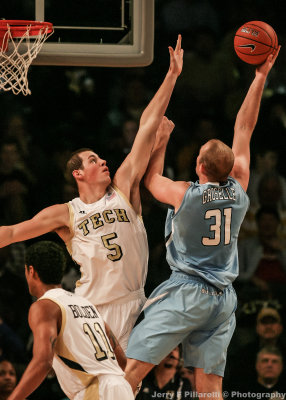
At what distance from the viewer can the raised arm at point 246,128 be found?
5.36 m

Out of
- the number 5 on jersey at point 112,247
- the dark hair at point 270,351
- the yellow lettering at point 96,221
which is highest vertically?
the yellow lettering at point 96,221

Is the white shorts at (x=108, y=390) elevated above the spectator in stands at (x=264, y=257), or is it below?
above

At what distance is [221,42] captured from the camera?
25.9ft

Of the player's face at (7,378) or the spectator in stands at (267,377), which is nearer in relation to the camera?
the player's face at (7,378)

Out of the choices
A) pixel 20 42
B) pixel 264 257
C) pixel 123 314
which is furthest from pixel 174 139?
pixel 123 314

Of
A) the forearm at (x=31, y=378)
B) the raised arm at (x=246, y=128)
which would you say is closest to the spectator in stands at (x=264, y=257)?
the raised arm at (x=246, y=128)

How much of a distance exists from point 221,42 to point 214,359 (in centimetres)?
405

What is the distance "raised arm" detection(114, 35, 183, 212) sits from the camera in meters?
5.48

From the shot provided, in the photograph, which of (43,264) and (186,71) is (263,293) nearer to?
(186,71)

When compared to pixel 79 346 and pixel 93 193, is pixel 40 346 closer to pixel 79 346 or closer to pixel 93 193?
pixel 79 346

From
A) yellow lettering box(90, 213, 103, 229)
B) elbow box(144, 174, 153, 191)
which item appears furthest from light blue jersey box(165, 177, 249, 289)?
yellow lettering box(90, 213, 103, 229)

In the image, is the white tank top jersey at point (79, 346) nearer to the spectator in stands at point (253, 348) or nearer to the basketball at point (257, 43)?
the basketball at point (257, 43)

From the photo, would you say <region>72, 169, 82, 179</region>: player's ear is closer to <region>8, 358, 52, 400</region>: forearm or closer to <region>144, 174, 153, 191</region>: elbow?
<region>144, 174, 153, 191</region>: elbow

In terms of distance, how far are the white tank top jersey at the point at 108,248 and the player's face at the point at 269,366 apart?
7.29 feet
